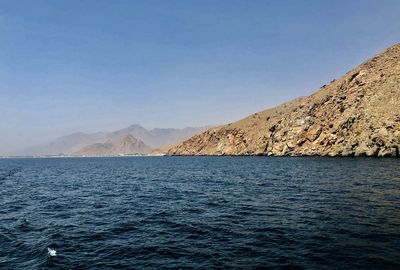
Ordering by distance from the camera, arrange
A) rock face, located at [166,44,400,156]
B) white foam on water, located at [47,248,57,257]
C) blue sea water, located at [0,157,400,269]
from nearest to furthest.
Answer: blue sea water, located at [0,157,400,269]
white foam on water, located at [47,248,57,257]
rock face, located at [166,44,400,156]

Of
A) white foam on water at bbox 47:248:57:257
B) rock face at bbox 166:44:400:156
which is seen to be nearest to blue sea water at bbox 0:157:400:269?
white foam on water at bbox 47:248:57:257

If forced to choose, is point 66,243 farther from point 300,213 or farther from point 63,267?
point 300,213

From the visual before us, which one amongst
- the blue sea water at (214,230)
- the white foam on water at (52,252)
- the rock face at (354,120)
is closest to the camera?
the blue sea water at (214,230)

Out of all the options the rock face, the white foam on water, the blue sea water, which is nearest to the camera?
the blue sea water

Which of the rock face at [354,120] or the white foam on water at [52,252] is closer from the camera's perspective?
the white foam on water at [52,252]

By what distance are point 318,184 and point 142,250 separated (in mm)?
36172

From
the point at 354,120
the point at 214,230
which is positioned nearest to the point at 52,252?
the point at 214,230

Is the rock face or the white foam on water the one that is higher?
the rock face

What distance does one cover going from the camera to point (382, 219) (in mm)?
29031

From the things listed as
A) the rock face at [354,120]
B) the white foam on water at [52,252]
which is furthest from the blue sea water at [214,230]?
the rock face at [354,120]

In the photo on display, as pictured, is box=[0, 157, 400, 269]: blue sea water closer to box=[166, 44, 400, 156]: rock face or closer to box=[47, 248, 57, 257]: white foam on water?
box=[47, 248, 57, 257]: white foam on water

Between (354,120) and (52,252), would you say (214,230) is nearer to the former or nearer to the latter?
(52,252)

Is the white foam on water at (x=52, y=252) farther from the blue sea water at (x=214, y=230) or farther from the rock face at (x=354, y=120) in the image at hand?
the rock face at (x=354, y=120)

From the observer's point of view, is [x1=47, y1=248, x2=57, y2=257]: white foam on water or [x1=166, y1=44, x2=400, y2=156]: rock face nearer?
[x1=47, y1=248, x2=57, y2=257]: white foam on water
